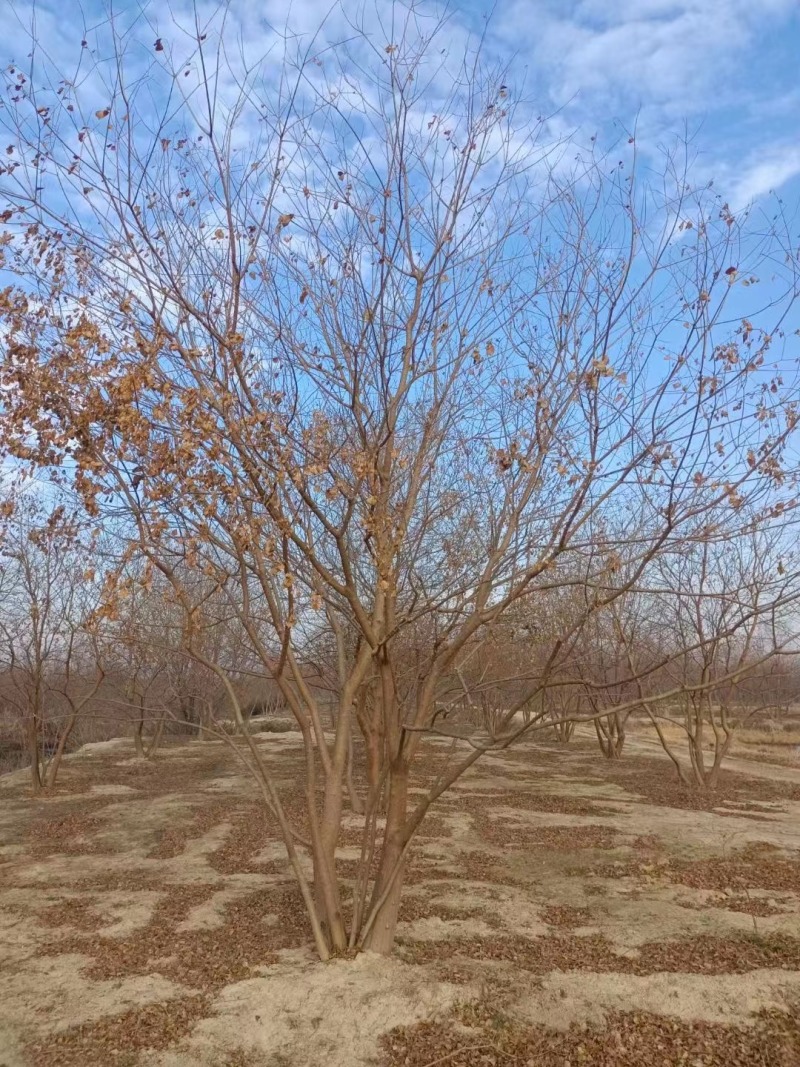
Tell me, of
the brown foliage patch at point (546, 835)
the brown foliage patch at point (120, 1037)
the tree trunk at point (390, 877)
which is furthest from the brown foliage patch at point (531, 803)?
the brown foliage patch at point (120, 1037)

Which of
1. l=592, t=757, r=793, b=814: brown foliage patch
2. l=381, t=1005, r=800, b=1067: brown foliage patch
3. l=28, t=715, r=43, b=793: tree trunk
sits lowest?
l=381, t=1005, r=800, b=1067: brown foliage patch

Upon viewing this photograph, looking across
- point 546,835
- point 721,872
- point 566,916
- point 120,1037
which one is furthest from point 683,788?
point 120,1037

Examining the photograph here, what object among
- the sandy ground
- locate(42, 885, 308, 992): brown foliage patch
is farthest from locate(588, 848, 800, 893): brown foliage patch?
locate(42, 885, 308, 992): brown foliage patch

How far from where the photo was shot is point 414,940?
205 inches

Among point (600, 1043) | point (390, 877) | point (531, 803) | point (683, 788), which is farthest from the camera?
point (683, 788)

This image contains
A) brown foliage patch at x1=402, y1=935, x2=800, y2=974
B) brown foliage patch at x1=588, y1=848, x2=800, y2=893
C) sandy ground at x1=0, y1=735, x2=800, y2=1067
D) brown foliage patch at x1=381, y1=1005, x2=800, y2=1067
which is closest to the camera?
brown foliage patch at x1=381, y1=1005, x2=800, y2=1067

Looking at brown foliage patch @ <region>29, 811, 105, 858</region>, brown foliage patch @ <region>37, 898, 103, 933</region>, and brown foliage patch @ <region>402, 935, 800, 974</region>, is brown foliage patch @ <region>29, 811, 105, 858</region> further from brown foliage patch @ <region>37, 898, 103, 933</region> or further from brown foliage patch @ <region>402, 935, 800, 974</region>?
brown foliage patch @ <region>402, 935, 800, 974</region>

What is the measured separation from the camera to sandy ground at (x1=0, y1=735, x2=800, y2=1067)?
3.91 metres

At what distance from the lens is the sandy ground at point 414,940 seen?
154 inches

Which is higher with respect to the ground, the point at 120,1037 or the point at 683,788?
the point at 683,788

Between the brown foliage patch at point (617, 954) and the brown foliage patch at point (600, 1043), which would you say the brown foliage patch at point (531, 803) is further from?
the brown foliage patch at point (600, 1043)

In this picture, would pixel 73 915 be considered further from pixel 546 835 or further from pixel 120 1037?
pixel 546 835

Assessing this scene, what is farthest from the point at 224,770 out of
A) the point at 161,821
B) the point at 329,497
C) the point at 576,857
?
the point at 329,497

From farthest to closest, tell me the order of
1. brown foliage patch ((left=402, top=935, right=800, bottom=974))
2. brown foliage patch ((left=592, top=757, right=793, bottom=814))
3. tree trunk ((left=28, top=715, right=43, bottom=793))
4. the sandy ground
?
tree trunk ((left=28, top=715, right=43, bottom=793)), brown foliage patch ((left=592, top=757, right=793, bottom=814)), brown foliage patch ((left=402, top=935, right=800, bottom=974)), the sandy ground
